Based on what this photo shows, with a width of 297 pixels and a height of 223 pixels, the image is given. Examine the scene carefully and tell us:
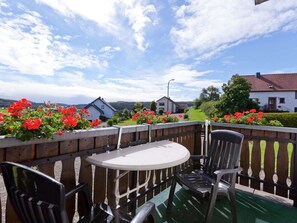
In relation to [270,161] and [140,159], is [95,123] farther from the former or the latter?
[270,161]

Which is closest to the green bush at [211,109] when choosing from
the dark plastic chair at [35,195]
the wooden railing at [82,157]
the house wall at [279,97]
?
the house wall at [279,97]

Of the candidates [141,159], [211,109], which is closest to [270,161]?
[141,159]

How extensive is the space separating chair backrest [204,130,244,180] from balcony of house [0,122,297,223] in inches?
24.3

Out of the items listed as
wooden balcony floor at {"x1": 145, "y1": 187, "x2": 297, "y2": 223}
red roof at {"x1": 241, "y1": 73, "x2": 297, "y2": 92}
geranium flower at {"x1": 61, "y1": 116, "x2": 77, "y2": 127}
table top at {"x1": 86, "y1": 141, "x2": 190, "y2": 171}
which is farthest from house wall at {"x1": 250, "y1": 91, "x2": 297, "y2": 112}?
geranium flower at {"x1": 61, "y1": 116, "x2": 77, "y2": 127}

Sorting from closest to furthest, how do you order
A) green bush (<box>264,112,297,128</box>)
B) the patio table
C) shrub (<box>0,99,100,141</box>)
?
shrub (<box>0,99,100,141</box>)
the patio table
green bush (<box>264,112,297,128</box>)

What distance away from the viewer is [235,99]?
22.1 meters

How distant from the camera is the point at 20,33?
3977 millimetres

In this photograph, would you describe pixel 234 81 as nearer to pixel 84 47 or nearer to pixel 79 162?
pixel 84 47

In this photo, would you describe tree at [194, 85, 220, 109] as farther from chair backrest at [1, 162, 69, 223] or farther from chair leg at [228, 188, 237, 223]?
chair backrest at [1, 162, 69, 223]

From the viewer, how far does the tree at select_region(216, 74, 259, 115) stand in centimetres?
2186

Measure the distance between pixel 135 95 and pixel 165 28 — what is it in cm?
1518

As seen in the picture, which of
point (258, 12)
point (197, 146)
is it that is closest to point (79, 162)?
point (197, 146)

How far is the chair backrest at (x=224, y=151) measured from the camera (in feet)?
7.39

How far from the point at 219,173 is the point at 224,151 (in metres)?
0.60
